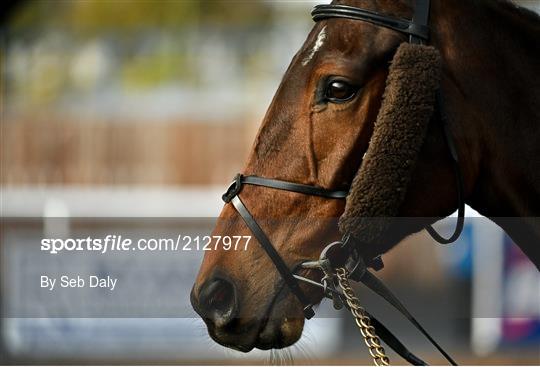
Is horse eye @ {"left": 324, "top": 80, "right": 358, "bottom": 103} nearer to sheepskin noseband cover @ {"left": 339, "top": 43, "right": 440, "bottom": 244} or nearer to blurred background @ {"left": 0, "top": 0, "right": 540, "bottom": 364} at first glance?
sheepskin noseband cover @ {"left": 339, "top": 43, "right": 440, "bottom": 244}

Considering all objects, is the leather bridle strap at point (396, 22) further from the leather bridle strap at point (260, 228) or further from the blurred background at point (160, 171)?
the blurred background at point (160, 171)

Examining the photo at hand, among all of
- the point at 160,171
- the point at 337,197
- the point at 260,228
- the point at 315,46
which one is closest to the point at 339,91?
the point at 315,46

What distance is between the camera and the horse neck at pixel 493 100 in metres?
2.16

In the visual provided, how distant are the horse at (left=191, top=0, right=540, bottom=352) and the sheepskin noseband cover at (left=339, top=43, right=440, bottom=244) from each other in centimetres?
3

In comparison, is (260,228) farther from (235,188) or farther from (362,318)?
(362,318)

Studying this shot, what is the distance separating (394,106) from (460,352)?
184 inches

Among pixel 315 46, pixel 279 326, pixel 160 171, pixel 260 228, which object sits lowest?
pixel 160 171

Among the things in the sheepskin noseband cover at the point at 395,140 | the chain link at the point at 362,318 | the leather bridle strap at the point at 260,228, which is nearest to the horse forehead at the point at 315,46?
the sheepskin noseband cover at the point at 395,140

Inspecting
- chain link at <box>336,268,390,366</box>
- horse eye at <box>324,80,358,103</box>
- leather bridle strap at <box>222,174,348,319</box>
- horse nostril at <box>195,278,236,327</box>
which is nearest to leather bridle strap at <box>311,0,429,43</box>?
horse eye at <box>324,80,358,103</box>

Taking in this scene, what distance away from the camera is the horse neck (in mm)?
2162

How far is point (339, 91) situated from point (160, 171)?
850cm

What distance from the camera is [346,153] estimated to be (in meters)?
2.10

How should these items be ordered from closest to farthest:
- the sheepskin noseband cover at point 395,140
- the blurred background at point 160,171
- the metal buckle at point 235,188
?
the sheepskin noseband cover at point 395,140 < the metal buckle at point 235,188 < the blurred background at point 160,171

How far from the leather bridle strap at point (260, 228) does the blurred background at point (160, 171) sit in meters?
0.22
